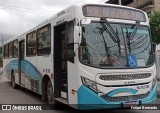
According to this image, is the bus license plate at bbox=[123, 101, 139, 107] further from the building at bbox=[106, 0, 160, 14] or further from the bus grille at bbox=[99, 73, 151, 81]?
the building at bbox=[106, 0, 160, 14]

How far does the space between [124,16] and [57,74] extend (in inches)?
106

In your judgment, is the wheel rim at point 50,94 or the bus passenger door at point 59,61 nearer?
the bus passenger door at point 59,61

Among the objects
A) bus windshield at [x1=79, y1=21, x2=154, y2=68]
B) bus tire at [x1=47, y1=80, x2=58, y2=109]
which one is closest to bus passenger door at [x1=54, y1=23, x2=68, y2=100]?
bus tire at [x1=47, y1=80, x2=58, y2=109]

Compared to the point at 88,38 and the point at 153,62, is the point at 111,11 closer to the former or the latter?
the point at 88,38

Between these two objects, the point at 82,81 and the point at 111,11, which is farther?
the point at 111,11

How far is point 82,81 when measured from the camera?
827 centimetres

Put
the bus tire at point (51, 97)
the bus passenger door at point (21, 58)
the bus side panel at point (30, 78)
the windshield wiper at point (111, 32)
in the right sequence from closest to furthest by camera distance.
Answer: the windshield wiper at point (111, 32)
the bus tire at point (51, 97)
the bus side panel at point (30, 78)
the bus passenger door at point (21, 58)

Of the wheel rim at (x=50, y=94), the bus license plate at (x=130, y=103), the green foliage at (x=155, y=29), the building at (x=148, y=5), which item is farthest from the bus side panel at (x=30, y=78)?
the building at (x=148, y=5)

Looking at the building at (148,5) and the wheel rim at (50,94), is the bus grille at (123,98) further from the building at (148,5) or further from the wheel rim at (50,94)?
the building at (148,5)

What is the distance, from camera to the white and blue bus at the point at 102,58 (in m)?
8.28

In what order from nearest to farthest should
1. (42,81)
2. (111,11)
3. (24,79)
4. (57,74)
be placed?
1. (111,11)
2. (57,74)
3. (42,81)
4. (24,79)

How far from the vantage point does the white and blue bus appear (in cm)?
828

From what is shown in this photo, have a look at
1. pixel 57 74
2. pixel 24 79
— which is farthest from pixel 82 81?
pixel 24 79

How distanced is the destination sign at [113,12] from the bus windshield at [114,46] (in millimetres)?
272
